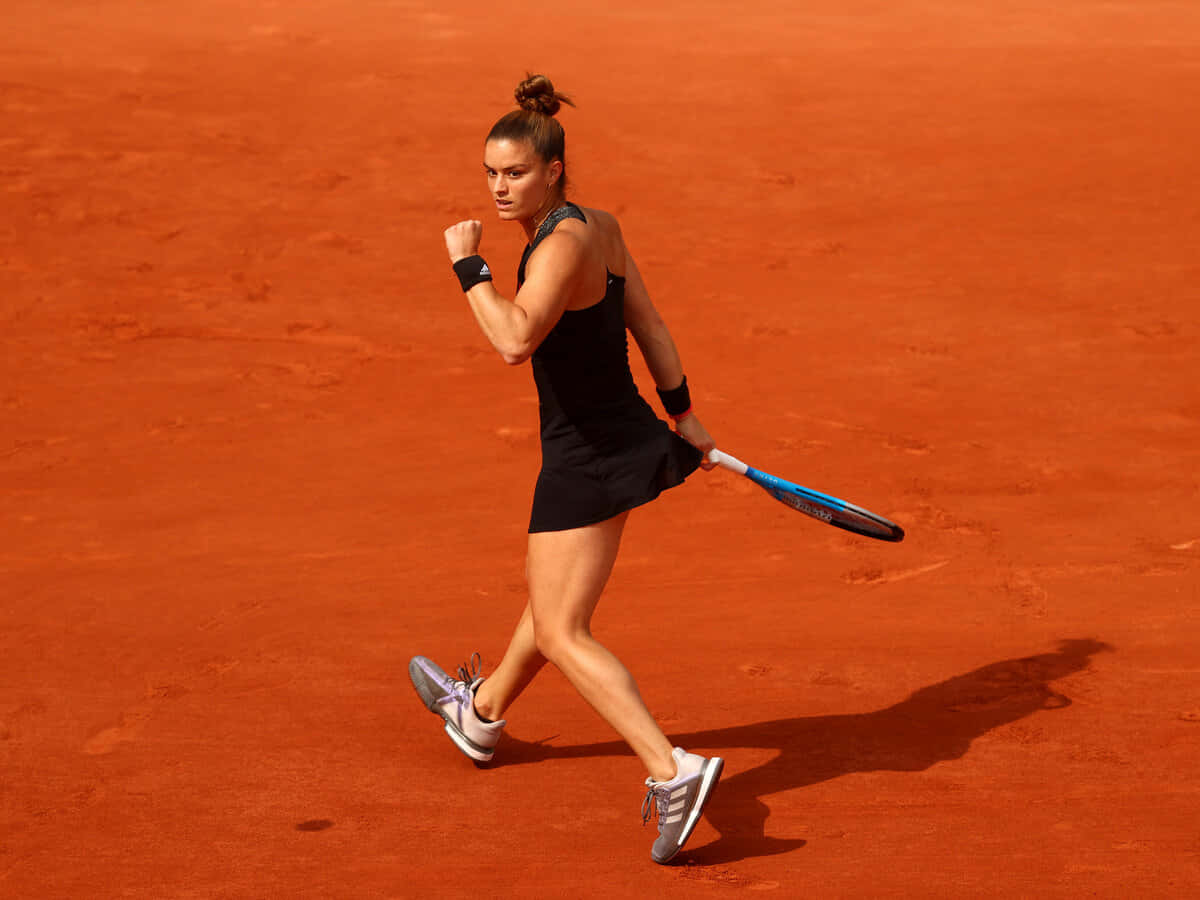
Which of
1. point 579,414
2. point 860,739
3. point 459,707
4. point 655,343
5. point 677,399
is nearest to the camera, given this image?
point 579,414

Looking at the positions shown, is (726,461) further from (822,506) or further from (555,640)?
(555,640)

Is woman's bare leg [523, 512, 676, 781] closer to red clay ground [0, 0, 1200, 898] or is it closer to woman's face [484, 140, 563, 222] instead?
red clay ground [0, 0, 1200, 898]

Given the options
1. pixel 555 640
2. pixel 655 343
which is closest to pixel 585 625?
pixel 555 640

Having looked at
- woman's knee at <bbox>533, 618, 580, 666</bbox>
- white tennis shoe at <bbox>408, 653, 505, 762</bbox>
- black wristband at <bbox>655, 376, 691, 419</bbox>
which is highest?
black wristband at <bbox>655, 376, 691, 419</bbox>

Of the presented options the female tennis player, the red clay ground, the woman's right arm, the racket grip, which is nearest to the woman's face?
the female tennis player

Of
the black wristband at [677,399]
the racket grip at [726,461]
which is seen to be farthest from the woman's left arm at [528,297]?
the racket grip at [726,461]

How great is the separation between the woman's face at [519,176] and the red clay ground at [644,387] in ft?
6.21

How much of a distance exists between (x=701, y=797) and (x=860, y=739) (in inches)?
46.3

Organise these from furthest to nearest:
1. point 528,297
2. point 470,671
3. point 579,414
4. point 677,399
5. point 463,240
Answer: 1. point 470,671
2. point 677,399
3. point 579,414
4. point 463,240
5. point 528,297

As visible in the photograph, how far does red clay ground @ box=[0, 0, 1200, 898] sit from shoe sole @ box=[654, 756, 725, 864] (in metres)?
0.13

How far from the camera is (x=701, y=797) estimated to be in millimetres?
3951

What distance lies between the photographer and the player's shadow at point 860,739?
4.52 meters

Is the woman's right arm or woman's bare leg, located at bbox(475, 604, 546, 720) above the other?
the woman's right arm

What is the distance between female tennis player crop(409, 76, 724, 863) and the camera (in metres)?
3.86
